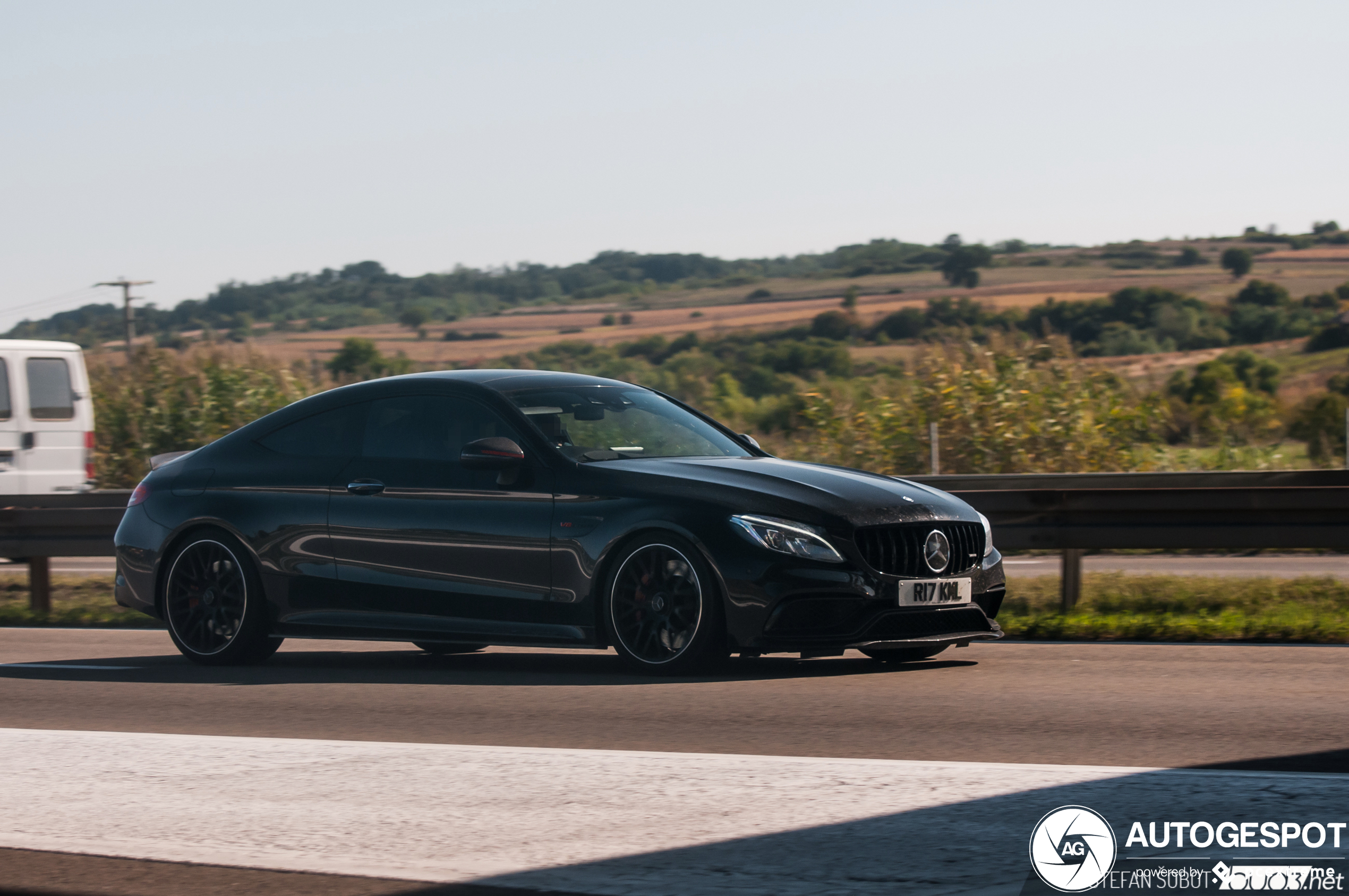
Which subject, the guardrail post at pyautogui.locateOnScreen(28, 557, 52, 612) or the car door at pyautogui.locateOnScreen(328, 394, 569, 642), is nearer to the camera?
the car door at pyautogui.locateOnScreen(328, 394, 569, 642)

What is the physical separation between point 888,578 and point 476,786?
2.68 m

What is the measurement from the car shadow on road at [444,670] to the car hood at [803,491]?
838 millimetres

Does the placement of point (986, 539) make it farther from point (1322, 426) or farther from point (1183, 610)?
point (1322, 426)

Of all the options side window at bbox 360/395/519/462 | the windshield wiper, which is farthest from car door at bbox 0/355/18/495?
the windshield wiper

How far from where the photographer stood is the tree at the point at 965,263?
249ft

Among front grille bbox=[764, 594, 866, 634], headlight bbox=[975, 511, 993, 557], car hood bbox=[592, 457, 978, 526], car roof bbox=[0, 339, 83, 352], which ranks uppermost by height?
car roof bbox=[0, 339, 83, 352]

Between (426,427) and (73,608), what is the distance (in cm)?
643

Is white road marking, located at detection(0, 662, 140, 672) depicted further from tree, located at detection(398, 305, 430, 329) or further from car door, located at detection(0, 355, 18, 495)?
tree, located at detection(398, 305, 430, 329)

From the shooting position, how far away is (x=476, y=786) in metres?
5.44

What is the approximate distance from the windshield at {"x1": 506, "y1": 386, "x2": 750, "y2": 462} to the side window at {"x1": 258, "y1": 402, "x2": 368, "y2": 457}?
950mm

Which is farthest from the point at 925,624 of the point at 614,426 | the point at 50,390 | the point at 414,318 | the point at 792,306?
the point at 414,318

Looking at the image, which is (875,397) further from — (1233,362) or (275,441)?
(1233,362)

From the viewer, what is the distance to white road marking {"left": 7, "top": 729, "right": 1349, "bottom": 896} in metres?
4.30

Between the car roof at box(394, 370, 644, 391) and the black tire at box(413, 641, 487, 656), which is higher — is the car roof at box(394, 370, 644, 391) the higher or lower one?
the higher one
